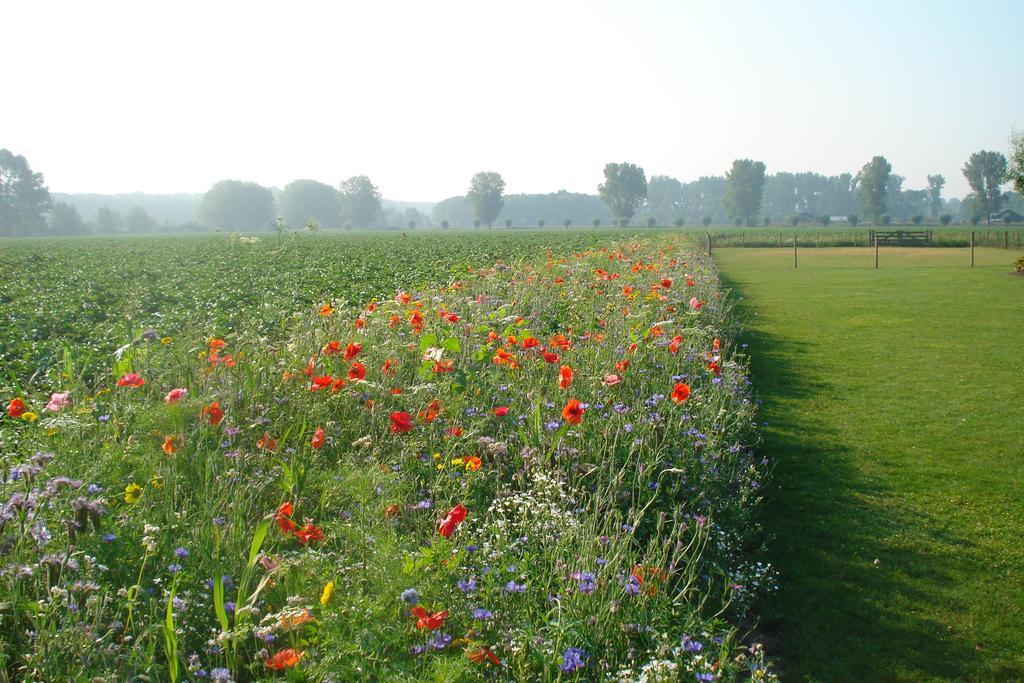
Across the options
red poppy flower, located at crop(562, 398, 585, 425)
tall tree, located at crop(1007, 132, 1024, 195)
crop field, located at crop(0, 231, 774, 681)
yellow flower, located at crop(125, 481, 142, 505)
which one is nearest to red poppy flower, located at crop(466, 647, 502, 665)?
crop field, located at crop(0, 231, 774, 681)

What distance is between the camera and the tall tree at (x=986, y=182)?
117562mm

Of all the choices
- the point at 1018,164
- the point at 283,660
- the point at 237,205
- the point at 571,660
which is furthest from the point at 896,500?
the point at 237,205

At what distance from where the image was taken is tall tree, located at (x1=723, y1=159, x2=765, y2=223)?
437 feet

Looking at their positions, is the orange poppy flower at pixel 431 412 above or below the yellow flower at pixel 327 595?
above

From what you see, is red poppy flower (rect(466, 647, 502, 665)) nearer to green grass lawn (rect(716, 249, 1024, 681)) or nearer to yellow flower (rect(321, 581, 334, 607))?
yellow flower (rect(321, 581, 334, 607))

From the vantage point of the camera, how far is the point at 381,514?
3037 mm

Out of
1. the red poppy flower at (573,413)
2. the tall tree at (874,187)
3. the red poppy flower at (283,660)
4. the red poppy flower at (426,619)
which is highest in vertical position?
the tall tree at (874,187)

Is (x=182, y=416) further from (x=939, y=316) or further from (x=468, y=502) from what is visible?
(x=939, y=316)

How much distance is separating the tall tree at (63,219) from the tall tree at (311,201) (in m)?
25.7

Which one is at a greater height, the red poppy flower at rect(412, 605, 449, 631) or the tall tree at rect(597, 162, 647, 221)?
the tall tree at rect(597, 162, 647, 221)

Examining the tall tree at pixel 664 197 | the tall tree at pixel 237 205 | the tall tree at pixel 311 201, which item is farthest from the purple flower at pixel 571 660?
the tall tree at pixel 664 197

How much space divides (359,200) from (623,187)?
159ft

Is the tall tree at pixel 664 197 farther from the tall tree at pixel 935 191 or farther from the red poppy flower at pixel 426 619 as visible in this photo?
the red poppy flower at pixel 426 619

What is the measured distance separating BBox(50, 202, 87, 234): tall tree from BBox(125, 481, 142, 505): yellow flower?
106 meters
